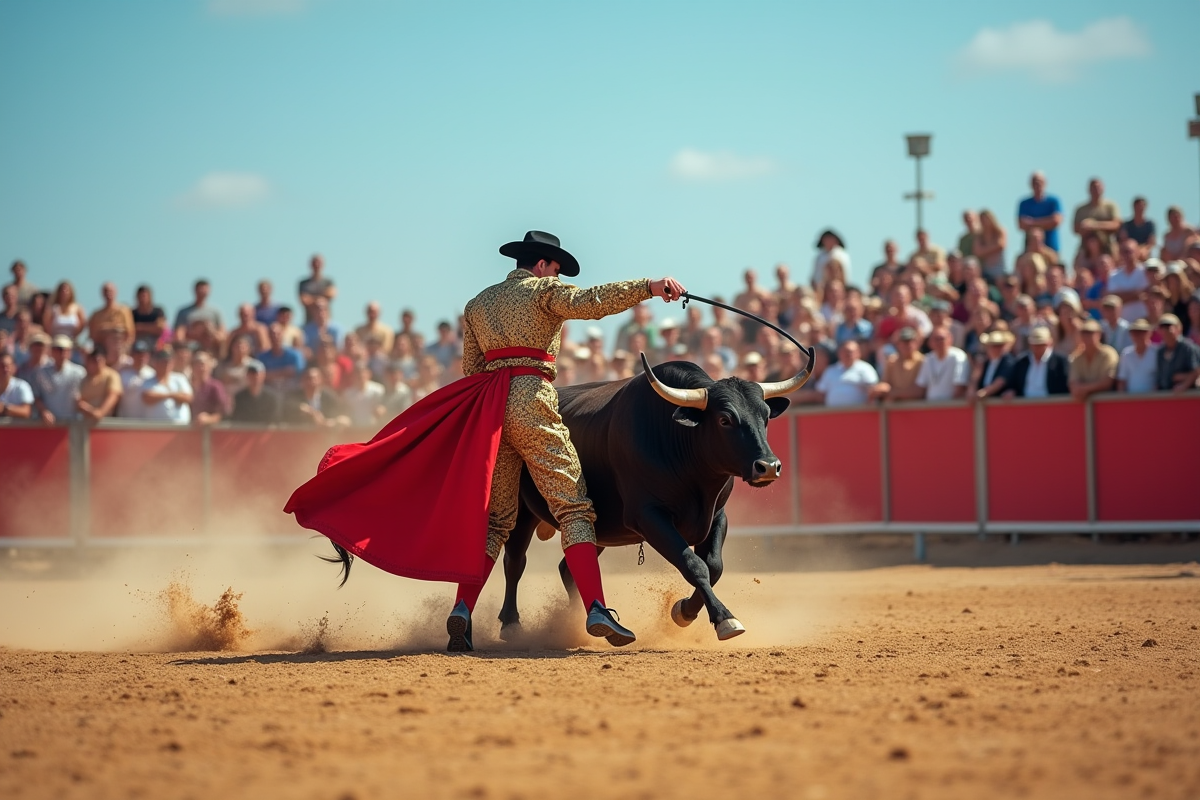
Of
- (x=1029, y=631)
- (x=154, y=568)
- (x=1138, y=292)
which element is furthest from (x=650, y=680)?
(x=1138, y=292)

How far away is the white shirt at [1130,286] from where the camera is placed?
12.5 metres

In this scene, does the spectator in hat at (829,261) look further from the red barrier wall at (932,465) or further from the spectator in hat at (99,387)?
the spectator in hat at (99,387)

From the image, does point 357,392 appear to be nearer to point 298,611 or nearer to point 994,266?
point 298,611

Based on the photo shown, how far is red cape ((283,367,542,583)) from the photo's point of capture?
21.6 feet

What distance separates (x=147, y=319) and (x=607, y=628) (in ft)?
33.9

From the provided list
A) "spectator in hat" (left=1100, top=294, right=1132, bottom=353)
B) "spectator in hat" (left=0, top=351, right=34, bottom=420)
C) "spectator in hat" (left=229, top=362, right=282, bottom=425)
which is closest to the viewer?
"spectator in hat" (left=1100, top=294, right=1132, bottom=353)

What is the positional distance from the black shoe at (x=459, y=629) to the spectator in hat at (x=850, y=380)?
6829 millimetres

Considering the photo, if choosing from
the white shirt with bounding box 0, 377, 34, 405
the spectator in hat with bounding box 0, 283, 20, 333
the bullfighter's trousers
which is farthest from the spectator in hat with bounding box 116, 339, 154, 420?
the bullfighter's trousers

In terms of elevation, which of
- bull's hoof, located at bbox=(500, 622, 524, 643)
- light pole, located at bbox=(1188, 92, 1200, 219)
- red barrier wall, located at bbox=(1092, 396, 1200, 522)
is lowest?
bull's hoof, located at bbox=(500, 622, 524, 643)

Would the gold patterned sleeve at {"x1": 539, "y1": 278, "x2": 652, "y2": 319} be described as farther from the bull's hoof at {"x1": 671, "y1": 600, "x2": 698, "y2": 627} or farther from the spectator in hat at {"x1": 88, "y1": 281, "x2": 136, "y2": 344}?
the spectator in hat at {"x1": 88, "y1": 281, "x2": 136, "y2": 344}

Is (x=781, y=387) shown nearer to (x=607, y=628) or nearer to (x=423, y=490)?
(x=607, y=628)

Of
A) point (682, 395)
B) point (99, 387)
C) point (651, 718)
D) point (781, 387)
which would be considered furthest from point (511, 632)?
point (99, 387)

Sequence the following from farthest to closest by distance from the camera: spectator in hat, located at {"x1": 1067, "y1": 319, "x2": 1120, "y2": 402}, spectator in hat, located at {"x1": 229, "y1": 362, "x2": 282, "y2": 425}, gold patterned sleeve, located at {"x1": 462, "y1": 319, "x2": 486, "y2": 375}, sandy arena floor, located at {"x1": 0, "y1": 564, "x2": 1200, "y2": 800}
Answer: spectator in hat, located at {"x1": 229, "y1": 362, "x2": 282, "y2": 425}
spectator in hat, located at {"x1": 1067, "y1": 319, "x2": 1120, "y2": 402}
gold patterned sleeve, located at {"x1": 462, "y1": 319, "x2": 486, "y2": 375}
sandy arena floor, located at {"x1": 0, "y1": 564, "x2": 1200, "y2": 800}

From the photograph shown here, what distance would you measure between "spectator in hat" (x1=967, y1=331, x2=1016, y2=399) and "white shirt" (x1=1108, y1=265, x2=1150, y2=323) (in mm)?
1147
